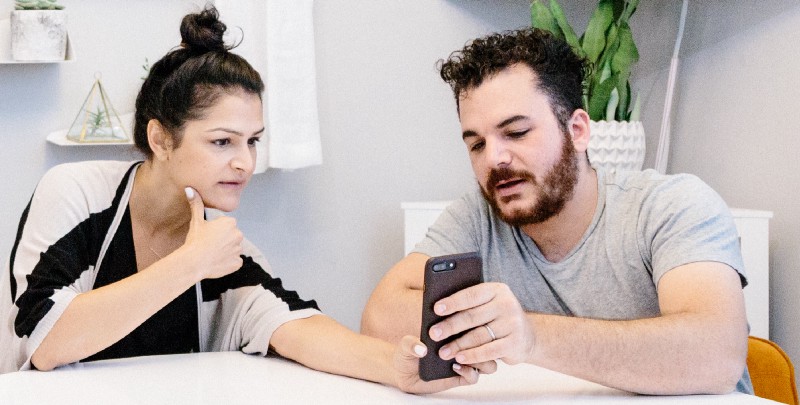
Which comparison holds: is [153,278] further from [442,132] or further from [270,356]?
[442,132]

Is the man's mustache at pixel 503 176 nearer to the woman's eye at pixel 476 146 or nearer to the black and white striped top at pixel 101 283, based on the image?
the woman's eye at pixel 476 146

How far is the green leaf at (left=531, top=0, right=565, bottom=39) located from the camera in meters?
2.21

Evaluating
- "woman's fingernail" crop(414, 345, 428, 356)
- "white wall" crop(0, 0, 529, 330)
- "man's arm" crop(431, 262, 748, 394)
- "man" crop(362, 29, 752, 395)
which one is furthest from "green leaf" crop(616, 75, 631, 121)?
"woman's fingernail" crop(414, 345, 428, 356)

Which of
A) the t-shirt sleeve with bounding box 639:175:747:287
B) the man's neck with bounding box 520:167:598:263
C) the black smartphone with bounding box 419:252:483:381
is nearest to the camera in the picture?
the black smartphone with bounding box 419:252:483:381

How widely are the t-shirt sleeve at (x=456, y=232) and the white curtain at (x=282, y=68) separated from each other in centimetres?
79

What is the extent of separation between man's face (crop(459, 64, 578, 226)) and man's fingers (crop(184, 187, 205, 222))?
0.47 m

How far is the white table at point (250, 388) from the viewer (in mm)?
1028

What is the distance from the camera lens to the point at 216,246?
1326 millimetres

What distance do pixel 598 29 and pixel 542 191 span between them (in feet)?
3.14

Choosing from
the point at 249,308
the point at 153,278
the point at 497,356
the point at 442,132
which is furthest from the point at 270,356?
the point at 442,132

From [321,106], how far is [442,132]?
1.24ft

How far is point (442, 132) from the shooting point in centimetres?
259

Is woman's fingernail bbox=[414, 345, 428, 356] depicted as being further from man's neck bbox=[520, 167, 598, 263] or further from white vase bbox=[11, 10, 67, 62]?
white vase bbox=[11, 10, 67, 62]

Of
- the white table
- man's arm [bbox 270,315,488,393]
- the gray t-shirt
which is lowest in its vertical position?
the white table
